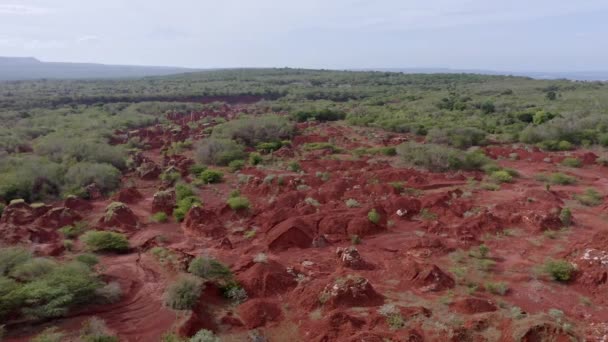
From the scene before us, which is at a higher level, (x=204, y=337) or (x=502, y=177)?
(x=502, y=177)

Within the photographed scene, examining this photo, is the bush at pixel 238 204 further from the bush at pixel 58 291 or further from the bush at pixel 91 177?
the bush at pixel 91 177

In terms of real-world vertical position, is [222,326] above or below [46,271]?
below

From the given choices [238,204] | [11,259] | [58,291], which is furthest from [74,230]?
[58,291]

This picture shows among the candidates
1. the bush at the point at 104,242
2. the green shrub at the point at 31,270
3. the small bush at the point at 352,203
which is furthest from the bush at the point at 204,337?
the small bush at the point at 352,203

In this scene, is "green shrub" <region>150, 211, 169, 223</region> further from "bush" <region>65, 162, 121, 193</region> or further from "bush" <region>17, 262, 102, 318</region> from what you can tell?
"bush" <region>17, 262, 102, 318</region>

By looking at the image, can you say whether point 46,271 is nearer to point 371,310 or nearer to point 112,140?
point 371,310

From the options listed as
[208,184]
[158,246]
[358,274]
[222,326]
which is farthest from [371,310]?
[208,184]

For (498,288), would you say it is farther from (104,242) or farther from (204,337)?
(104,242)
